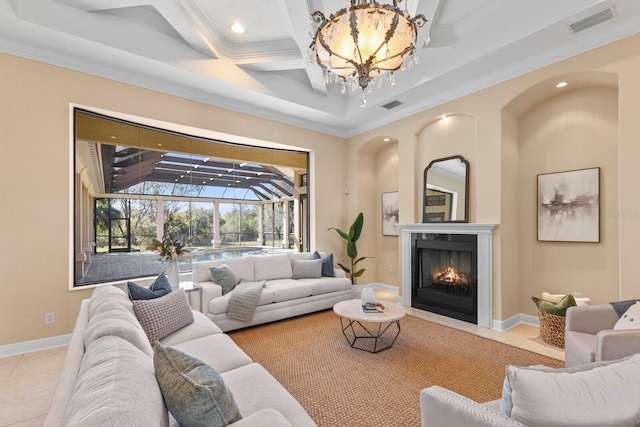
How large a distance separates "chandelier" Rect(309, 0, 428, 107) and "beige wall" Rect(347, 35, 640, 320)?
2096 millimetres

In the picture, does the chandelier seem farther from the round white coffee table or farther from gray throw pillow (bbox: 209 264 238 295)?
gray throw pillow (bbox: 209 264 238 295)

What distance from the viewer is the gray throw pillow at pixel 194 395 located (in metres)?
1.05

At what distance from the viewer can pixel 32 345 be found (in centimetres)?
309

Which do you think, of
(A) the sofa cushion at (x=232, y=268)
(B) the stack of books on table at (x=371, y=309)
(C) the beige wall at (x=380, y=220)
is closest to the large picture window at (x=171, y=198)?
(A) the sofa cushion at (x=232, y=268)

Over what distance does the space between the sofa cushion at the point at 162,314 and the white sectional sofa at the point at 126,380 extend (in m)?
0.09

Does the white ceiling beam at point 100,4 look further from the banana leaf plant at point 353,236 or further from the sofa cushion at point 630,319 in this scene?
the sofa cushion at point 630,319

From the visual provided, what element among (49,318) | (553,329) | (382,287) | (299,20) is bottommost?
(382,287)

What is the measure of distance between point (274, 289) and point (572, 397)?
132 inches

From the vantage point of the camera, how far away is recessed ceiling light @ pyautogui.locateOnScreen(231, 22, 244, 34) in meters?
3.37

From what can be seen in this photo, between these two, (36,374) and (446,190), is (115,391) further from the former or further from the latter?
(446,190)

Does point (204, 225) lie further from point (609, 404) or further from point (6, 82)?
point (609, 404)

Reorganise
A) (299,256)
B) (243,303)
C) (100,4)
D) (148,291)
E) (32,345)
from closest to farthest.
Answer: (148,291) < (100,4) < (32,345) < (243,303) < (299,256)

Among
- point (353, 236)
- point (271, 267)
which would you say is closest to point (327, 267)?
point (271, 267)

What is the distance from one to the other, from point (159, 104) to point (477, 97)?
441 cm
